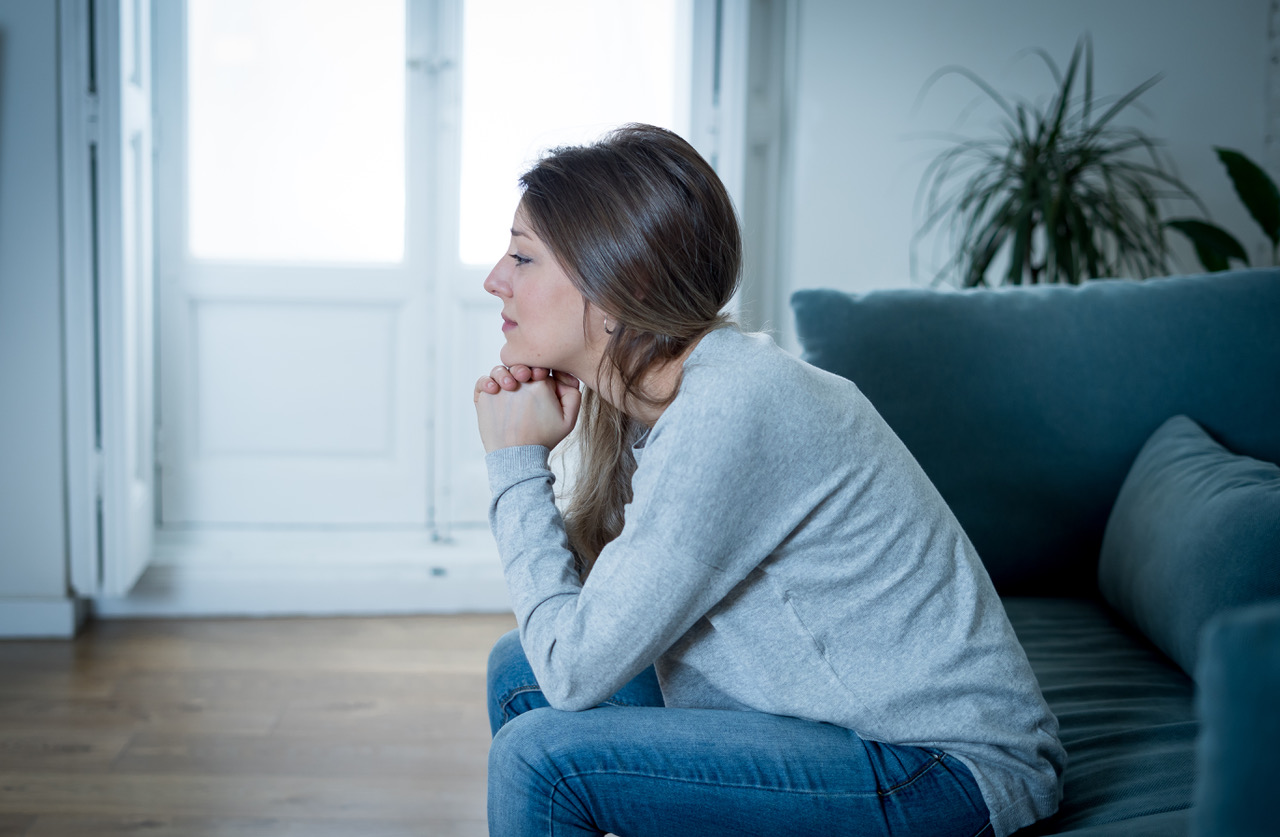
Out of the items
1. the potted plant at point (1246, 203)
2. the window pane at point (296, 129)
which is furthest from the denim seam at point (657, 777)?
the window pane at point (296, 129)

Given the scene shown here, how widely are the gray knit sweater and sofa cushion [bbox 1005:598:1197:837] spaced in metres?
0.07

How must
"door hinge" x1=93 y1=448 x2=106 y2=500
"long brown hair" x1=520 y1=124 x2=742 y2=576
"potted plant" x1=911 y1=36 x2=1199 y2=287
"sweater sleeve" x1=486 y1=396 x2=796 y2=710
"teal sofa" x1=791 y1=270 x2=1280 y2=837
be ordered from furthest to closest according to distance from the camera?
1. "door hinge" x1=93 y1=448 x2=106 y2=500
2. "potted plant" x1=911 y1=36 x2=1199 y2=287
3. "teal sofa" x1=791 y1=270 x2=1280 y2=837
4. "long brown hair" x1=520 y1=124 x2=742 y2=576
5. "sweater sleeve" x1=486 y1=396 x2=796 y2=710

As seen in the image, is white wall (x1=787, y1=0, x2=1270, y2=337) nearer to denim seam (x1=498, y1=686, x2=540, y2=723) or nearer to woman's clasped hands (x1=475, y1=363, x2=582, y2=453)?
woman's clasped hands (x1=475, y1=363, x2=582, y2=453)

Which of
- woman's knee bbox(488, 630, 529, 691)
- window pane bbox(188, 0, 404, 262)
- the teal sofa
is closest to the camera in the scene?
woman's knee bbox(488, 630, 529, 691)

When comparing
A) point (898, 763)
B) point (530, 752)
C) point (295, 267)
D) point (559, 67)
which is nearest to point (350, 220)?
point (295, 267)

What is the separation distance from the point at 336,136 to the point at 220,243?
0.46 metres

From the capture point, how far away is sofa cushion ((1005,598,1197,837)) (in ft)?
3.11

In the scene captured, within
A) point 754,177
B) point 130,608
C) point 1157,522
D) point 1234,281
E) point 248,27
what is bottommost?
point 130,608

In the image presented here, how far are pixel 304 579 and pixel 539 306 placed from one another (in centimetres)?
189

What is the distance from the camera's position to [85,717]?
1.97 meters

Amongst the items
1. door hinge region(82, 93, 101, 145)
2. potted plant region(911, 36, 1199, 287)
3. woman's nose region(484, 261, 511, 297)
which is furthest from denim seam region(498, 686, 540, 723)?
door hinge region(82, 93, 101, 145)

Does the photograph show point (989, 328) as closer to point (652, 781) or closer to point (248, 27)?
point (652, 781)

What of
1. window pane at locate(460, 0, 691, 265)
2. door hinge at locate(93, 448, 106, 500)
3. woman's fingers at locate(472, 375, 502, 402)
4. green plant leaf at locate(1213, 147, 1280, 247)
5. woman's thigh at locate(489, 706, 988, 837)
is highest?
window pane at locate(460, 0, 691, 265)

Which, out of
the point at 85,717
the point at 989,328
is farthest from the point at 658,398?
the point at 85,717
